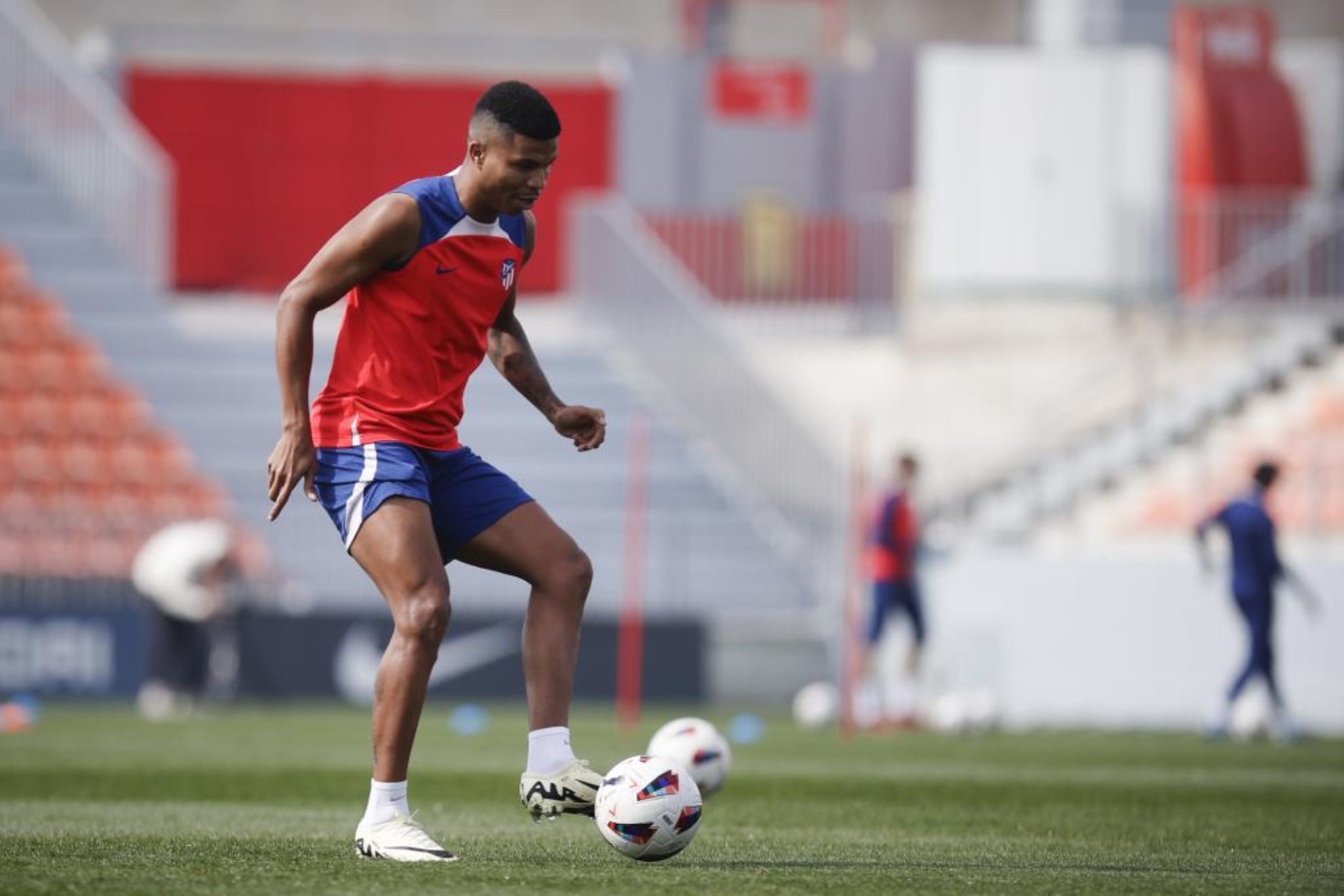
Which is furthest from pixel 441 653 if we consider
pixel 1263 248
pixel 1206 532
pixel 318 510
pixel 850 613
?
pixel 1263 248

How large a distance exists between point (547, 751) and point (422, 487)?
0.88 m

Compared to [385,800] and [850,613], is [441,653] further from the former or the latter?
[385,800]

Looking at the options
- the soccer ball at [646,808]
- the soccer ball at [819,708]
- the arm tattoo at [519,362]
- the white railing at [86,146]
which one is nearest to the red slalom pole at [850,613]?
the soccer ball at [819,708]

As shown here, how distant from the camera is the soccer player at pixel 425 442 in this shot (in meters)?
6.88

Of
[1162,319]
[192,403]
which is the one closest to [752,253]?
[1162,319]

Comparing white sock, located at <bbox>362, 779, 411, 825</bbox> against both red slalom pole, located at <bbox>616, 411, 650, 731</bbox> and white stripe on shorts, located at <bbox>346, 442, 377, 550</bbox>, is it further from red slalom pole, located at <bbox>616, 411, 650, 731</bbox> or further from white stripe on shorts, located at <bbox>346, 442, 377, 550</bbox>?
red slalom pole, located at <bbox>616, 411, 650, 731</bbox>

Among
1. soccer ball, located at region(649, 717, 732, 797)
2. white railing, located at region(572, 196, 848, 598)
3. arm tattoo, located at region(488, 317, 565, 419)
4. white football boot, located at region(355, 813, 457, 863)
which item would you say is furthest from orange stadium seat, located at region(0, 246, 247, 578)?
white football boot, located at region(355, 813, 457, 863)

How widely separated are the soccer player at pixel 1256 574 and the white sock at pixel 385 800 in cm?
1194

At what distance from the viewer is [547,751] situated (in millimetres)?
7184

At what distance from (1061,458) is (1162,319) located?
2181 mm

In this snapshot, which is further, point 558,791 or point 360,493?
point 558,791

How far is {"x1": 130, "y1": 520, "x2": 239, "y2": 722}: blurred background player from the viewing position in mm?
20281

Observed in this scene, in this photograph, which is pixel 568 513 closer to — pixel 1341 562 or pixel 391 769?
pixel 1341 562

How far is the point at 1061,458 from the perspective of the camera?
25578 mm
